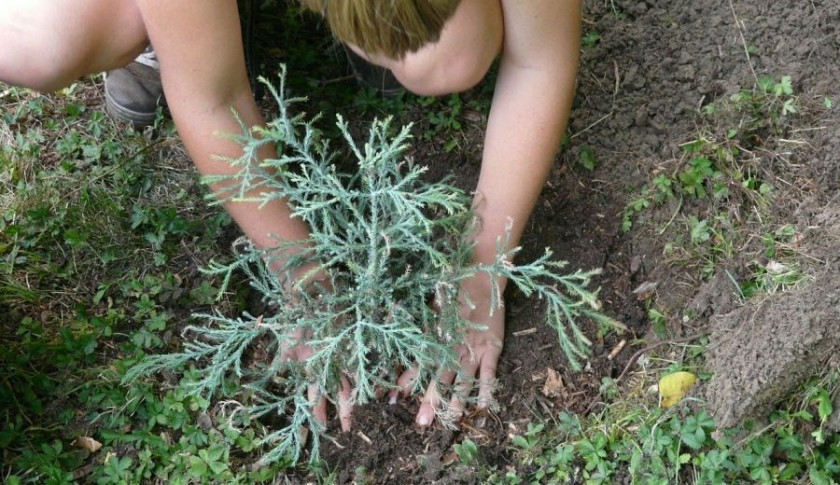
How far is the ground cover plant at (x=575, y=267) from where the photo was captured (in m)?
1.77

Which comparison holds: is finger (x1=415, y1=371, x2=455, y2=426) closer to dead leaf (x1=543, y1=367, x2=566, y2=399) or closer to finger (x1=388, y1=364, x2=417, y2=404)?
finger (x1=388, y1=364, x2=417, y2=404)

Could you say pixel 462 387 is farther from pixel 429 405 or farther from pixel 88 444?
pixel 88 444

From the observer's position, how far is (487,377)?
1968 millimetres

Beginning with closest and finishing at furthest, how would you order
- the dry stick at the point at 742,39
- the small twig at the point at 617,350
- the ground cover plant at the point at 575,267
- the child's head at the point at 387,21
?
1. the child's head at the point at 387,21
2. the ground cover plant at the point at 575,267
3. the small twig at the point at 617,350
4. the dry stick at the point at 742,39

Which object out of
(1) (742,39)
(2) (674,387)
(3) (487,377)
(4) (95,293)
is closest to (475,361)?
(3) (487,377)

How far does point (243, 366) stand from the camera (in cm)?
205

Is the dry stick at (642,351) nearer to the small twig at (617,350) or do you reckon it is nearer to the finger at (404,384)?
the small twig at (617,350)

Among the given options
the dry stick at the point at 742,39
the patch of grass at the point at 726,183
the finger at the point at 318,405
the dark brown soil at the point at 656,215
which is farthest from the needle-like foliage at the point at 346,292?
the dry stick at the point at 742,39

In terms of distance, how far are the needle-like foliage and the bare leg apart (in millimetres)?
394

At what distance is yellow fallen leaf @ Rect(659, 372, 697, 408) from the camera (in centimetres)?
182

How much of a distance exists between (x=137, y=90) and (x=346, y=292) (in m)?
1.00

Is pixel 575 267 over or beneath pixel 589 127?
beneath

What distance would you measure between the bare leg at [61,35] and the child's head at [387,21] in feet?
1.94

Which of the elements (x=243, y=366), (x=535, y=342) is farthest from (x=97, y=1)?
(x=535, y=342)
